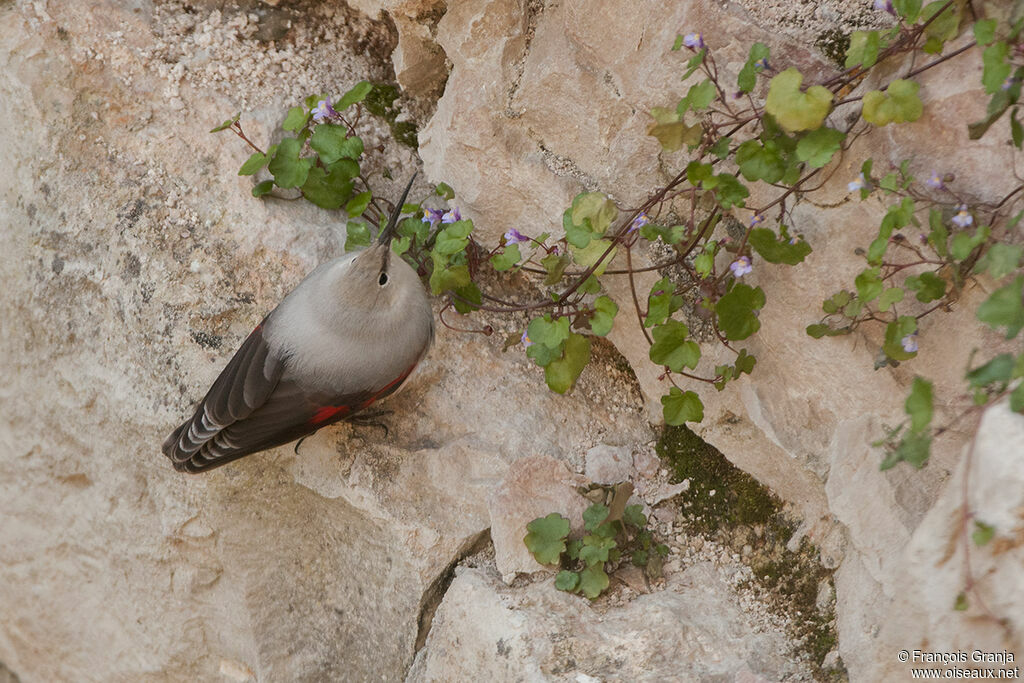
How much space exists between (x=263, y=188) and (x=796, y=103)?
177 cm

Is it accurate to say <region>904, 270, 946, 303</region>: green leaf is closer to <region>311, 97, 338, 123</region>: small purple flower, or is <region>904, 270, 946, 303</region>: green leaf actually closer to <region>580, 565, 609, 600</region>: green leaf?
<region>580, 565, 609, 600</region>: green leaf

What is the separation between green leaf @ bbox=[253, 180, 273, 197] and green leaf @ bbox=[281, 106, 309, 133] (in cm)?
20

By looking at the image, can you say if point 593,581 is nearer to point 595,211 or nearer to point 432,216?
point 595,211

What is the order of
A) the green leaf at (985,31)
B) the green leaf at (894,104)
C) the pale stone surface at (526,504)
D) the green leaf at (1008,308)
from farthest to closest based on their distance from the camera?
the pale stone surface at (526,504) → the green leaf at (894,104) → the green leaf at (985,31) → the green leaf at (1008,308)

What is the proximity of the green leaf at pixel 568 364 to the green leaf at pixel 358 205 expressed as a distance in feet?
2.85

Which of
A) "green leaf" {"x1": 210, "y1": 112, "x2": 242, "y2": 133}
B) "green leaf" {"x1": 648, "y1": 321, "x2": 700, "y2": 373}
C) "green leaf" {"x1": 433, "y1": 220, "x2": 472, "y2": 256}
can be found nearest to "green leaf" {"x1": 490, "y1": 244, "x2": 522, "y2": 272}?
"green leaf" {"x1": 433, "y1": 220, "x2": 472, "y2": 256}

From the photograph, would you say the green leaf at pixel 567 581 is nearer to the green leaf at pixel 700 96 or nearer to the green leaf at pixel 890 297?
the green leaf at pixel 890 297

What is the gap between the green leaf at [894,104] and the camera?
80.6 inches

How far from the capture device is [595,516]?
2.68m

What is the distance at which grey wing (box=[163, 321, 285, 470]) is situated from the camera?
110 inches

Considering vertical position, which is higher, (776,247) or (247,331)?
(776,247)

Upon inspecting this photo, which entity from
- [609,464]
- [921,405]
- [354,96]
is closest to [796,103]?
[921,405]

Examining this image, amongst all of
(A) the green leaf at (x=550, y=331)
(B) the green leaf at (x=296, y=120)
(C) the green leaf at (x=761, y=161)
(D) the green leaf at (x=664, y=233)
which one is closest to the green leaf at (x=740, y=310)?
(D) the green leaf at (x=664, y=233)

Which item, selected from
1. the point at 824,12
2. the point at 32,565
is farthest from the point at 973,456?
the point at 32,565
